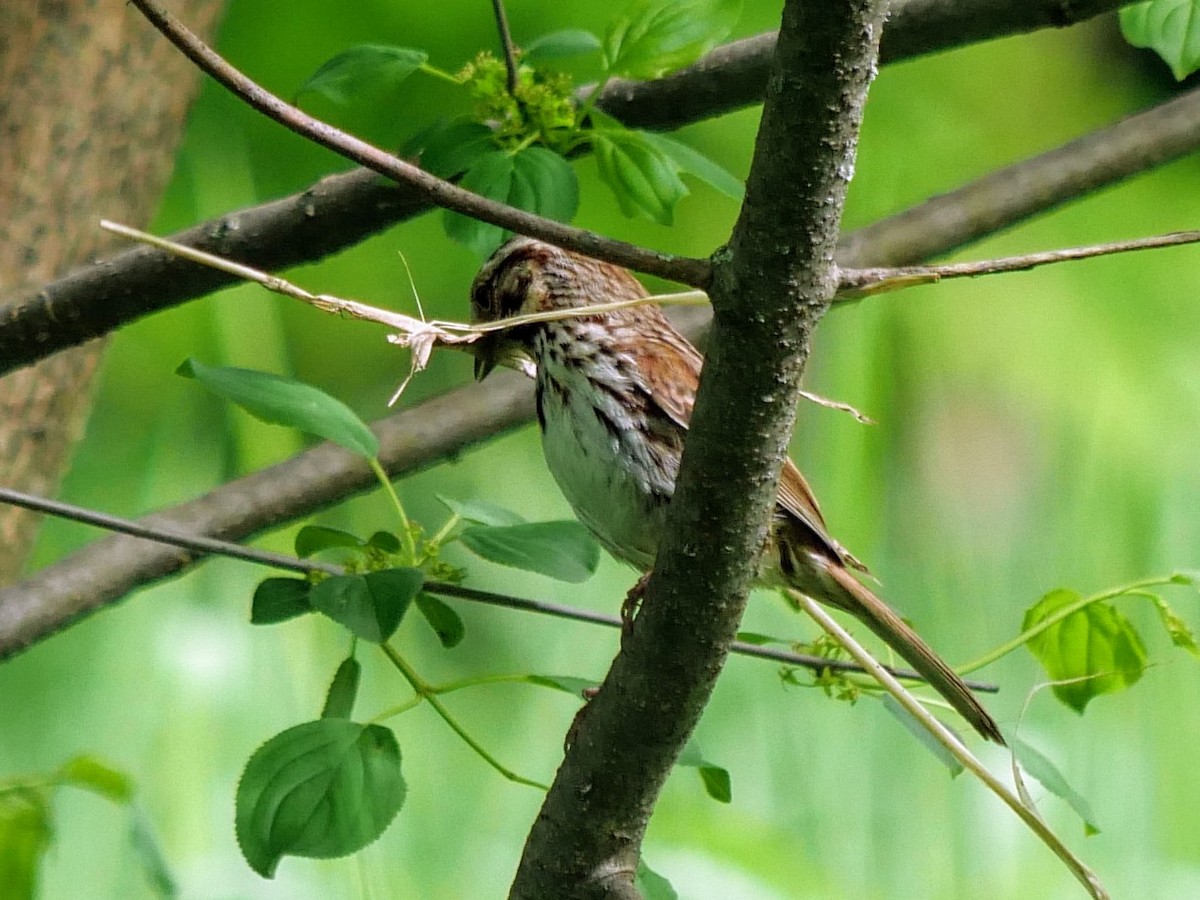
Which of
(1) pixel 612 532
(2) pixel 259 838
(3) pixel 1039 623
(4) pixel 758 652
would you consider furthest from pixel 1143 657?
(2) pixel 259 838

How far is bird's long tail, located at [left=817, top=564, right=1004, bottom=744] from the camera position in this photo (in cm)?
113

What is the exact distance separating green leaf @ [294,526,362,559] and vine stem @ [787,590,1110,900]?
0.37 meters

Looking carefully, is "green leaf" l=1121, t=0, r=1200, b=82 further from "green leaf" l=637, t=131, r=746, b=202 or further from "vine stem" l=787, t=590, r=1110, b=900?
"vine stem" l=787, t=590, r=1110, b=900

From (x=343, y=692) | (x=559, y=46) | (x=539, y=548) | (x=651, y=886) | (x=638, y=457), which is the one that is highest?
(x=559, y=46)

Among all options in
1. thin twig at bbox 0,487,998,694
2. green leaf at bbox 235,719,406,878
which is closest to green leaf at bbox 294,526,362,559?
thin twig at bbox 0,487,998,694

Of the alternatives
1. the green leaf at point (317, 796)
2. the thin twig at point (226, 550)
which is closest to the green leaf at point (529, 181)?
the thin twig at point (226, 550)

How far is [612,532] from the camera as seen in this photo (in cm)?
124

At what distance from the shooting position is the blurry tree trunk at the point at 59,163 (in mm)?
1521

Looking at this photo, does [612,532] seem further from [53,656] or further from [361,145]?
[53,656]

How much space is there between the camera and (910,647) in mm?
1159

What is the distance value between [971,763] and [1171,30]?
22.4 inches

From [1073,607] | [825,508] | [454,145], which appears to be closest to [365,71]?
[454,145]

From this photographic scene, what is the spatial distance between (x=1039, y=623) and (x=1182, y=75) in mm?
458

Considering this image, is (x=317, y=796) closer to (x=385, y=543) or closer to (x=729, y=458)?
(x=385, y=543)
